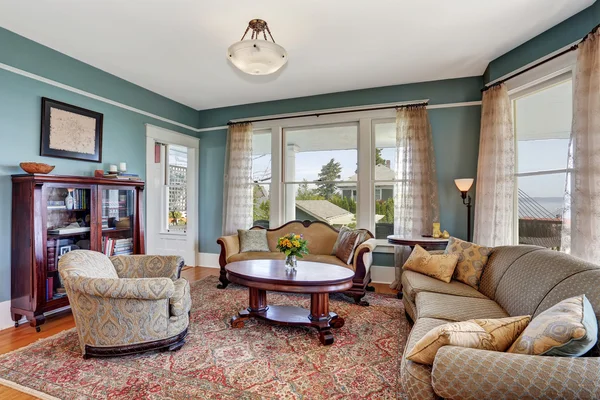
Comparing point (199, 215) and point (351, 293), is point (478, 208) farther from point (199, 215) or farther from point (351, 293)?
point (199, 215)

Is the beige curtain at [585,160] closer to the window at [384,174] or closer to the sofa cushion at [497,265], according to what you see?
the sofa cushion at [497,265]

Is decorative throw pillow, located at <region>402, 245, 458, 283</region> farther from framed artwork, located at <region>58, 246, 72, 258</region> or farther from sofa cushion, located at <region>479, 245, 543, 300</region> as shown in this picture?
framed artwork, located at <region>58, 246, 72, 258</region>

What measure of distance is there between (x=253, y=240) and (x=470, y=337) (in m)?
3.50

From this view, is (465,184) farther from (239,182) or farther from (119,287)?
(119,287)

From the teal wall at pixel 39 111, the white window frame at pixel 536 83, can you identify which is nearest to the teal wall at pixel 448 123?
the white window frame at pixel 536 83

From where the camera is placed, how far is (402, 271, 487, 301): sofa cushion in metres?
2.55

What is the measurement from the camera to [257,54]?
8.05ft

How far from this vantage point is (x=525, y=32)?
120 inches

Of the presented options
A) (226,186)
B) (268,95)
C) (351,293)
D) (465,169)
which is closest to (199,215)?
(226,186)

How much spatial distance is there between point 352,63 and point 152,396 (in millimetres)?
3764

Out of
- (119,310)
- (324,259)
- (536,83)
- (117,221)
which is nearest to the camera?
(119,310)

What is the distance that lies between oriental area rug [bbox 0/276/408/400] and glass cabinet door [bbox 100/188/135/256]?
1.12 m

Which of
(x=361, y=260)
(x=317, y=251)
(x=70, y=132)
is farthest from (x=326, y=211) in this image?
(x=70, y=132)

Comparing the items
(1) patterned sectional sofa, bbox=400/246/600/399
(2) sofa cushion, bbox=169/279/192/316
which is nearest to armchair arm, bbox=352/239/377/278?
(1) patterned sectional sofa, bbox=400/246/600/399
